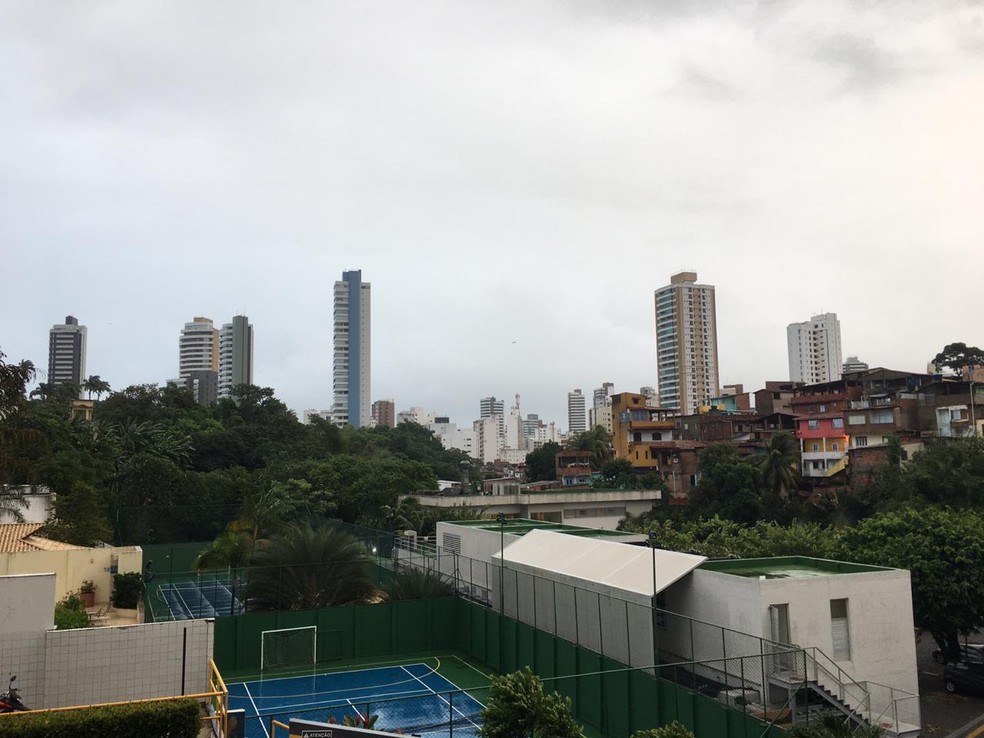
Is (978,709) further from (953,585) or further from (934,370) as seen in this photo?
(934,370)

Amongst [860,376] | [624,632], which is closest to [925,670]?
[624,632]

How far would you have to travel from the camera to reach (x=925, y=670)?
29953 mm

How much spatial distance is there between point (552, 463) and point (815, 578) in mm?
99287

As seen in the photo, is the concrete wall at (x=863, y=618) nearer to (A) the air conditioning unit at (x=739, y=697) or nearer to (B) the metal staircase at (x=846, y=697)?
(B) the metal staircase at (x=846, y=697)

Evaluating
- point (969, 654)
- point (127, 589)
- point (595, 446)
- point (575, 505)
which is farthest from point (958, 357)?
point (127, 589)

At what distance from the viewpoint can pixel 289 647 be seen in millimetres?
30719

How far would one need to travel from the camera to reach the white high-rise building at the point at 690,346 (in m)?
182

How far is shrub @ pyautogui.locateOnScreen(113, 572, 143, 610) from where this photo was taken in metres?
34.9

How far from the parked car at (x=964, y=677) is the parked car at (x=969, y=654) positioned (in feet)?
2.36

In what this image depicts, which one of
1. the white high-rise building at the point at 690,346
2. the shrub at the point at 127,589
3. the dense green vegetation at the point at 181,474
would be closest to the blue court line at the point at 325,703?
the shrub at the point at 127,589

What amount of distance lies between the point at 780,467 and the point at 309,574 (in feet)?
169

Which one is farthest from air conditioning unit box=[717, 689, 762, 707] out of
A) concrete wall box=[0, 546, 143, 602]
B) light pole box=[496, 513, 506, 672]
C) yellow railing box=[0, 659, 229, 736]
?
concrete wall box=[0, 546, 143, 602]

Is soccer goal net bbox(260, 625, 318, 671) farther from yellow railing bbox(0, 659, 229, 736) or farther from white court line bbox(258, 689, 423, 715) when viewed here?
yellow railing bbox(0, 659, 229, 736)

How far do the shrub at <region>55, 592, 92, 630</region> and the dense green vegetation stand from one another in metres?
5.45
